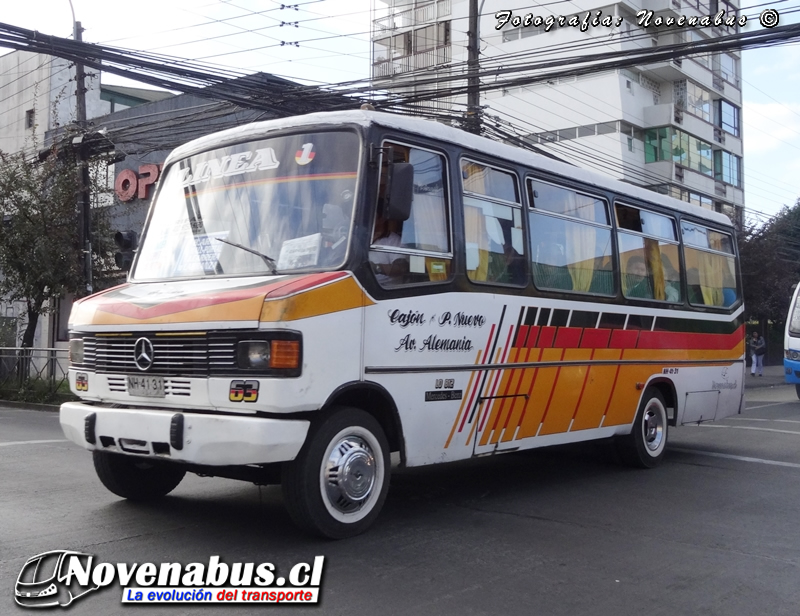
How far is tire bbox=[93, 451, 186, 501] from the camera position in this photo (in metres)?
6.82

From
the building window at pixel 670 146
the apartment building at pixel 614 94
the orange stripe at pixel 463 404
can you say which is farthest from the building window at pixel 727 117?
the orange stripe at pixel 463 404

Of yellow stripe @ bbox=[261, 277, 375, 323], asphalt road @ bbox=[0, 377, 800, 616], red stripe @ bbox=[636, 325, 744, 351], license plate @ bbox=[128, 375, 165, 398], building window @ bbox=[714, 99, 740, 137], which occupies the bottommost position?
asphalt road @ bbox=[0, 377, 800, 616]

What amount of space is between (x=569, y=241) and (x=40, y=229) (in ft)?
49.7

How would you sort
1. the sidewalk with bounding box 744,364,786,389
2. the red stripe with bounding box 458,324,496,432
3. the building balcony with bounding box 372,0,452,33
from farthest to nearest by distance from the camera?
1. the building balcony with bounding box 372,0,452,33
2. the sidewalk with bounding box 744,364,786,389
3. the red stripe with bounding box 458,324,496,432

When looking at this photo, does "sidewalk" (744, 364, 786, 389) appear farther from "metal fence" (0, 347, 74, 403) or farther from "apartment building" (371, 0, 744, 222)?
"metal fence" (0, 347, 74, 403)

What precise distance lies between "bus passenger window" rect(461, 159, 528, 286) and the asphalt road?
76.3 inches

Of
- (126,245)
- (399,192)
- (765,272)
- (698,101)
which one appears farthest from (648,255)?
(698,101)

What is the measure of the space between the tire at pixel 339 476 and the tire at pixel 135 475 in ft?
5.04

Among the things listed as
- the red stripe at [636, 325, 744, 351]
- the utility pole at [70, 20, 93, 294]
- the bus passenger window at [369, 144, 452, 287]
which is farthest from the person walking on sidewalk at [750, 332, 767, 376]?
the bus passenger window at [369, 144, 452, 287]

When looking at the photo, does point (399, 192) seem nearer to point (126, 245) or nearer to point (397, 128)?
point (397, 128)

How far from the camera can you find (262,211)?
6332 millimetres

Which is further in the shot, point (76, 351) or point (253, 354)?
point (76, 351)

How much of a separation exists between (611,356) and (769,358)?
35.3 m

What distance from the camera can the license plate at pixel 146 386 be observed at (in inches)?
231
